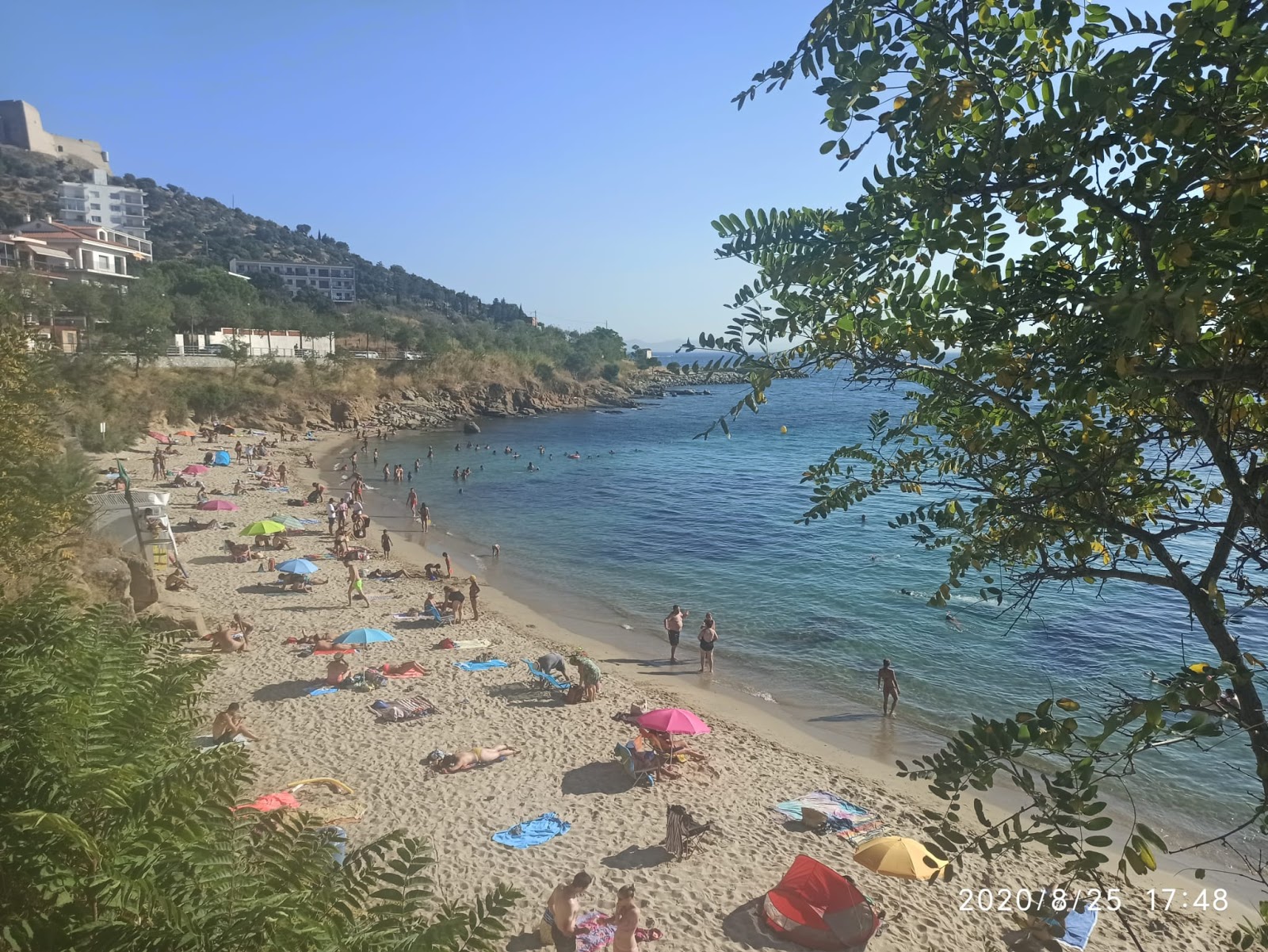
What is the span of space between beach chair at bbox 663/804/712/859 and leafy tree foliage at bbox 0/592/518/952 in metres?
5.55

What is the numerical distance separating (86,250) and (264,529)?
56.5 meters

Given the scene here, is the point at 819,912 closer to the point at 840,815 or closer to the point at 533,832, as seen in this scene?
the point at 840,815

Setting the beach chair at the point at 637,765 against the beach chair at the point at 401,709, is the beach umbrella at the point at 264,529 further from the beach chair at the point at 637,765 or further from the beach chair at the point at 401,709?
the beach chair at the point at 637,765

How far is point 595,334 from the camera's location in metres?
116

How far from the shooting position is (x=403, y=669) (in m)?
14.8

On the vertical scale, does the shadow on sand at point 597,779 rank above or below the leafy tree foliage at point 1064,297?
below

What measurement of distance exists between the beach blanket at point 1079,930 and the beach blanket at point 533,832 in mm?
5660

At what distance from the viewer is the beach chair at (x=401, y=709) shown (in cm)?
1251

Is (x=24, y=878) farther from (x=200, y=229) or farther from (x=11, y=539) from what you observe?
(x=200, y=229)

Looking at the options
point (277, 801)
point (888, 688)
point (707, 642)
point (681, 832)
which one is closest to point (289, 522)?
point (707, 642)

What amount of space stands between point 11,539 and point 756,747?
34.8 ft

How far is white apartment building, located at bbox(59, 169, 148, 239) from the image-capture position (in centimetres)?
9638
